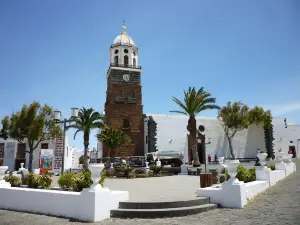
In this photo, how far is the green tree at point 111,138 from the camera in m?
30.4

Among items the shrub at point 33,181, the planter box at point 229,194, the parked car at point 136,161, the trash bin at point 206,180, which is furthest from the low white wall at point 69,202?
the parked car at point 136,161

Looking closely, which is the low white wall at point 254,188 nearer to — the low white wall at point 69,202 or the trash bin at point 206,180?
the trash bin at point 206,180

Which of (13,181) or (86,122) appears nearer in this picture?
(13,181)

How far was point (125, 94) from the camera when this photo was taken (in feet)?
115

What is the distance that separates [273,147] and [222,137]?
8.44m

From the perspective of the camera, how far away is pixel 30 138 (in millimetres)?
26188

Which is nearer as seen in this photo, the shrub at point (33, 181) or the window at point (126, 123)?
the shrub at point (33, 181)

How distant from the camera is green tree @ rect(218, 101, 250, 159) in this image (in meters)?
34.8

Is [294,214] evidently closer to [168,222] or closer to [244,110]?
[168,222]

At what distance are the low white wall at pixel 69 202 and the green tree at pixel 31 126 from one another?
60.2 feet

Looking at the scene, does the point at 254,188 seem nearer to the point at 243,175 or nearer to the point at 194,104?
the point at 243,175

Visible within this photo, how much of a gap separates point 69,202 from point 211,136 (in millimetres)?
31234

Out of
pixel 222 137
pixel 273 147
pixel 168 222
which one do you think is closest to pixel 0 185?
pixel 168 222

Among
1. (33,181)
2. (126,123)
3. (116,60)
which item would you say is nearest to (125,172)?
(33,181)
